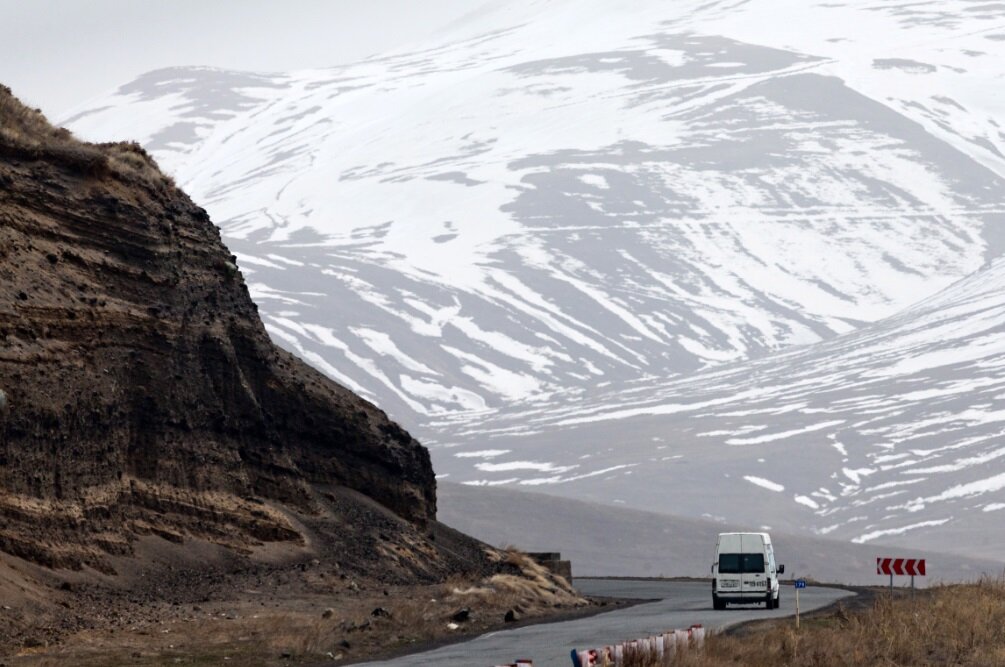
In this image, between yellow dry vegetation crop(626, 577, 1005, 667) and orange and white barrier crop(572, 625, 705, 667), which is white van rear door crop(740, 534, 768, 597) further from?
orange and white barrier crop(572, 625, 705, 667)

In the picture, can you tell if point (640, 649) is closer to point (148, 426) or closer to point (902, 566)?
point (902, 566)

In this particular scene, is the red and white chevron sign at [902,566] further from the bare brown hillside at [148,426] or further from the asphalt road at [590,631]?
the bare brown hillside at [148,426]

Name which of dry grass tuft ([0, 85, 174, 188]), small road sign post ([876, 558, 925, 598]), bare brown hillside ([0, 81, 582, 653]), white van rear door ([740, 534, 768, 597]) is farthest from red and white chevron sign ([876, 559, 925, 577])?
dry grass tuft ([0, 85, 174, 188])

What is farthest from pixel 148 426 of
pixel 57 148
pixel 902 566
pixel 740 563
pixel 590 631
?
pixel 902 566

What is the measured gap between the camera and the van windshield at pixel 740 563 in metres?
46.9

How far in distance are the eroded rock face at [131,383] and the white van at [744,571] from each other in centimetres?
984

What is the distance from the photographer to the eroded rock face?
1414 inches

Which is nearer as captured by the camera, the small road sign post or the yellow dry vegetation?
the yellow dry vegetation

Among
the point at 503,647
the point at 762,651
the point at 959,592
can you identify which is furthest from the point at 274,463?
the point at 762,651

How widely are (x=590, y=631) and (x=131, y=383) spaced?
479 inches

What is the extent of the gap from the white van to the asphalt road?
40 centimetres

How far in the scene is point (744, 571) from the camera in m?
47.0

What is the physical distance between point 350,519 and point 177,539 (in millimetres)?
8033

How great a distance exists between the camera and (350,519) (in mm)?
46469
